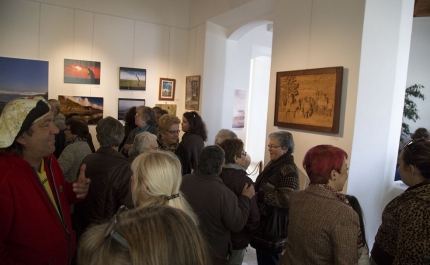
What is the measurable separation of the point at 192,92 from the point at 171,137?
3.35 metres

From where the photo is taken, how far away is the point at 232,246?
2.54 metres

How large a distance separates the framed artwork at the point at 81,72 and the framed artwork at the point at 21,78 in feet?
1.20

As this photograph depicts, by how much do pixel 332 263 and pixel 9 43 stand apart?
6.17 meters

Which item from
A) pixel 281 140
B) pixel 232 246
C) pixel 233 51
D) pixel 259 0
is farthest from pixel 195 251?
pixel 233 51

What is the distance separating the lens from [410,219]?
1.67 metres

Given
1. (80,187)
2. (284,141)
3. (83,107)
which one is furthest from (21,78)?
(284,141)

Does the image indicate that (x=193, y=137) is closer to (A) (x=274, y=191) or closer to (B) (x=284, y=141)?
(B) (x=284, y=141)

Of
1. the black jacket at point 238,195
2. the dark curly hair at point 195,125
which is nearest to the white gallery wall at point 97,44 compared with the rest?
the dark curly hair at point 195,125

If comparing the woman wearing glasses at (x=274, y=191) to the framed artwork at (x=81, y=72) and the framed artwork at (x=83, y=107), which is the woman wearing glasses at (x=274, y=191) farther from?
the framed artwork at (x=81, y=72)

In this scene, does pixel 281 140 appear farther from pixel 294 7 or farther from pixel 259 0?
pixel 259 0

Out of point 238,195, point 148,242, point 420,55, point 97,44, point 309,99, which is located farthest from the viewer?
point 420,55

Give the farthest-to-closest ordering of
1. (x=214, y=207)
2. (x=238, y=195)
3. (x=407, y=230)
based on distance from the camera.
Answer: (x=238, y=195)
(x=214, y=207)
(x=407, y=230)

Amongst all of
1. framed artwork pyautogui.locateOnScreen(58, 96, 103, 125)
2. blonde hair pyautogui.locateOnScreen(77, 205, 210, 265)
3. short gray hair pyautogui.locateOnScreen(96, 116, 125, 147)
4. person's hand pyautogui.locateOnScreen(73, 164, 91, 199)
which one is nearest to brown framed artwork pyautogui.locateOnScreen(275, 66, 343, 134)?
short gray hair pyautogui.locateOnScreen(96, 116, 125, 147)

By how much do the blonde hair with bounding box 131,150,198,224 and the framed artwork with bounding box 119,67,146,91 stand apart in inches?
203
